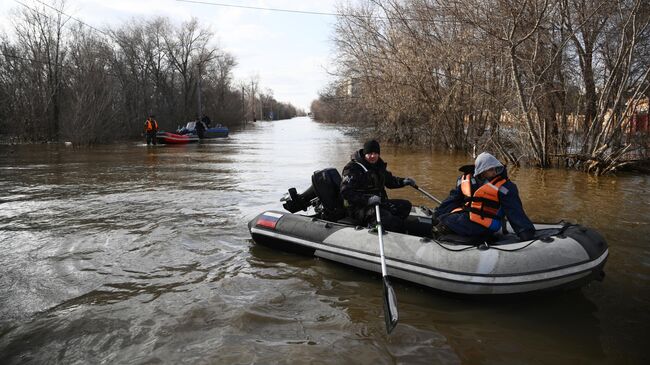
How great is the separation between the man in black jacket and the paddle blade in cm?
142

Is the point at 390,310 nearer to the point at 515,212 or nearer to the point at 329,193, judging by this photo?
the point at 515,212

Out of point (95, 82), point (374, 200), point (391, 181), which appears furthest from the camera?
point (95, 82)

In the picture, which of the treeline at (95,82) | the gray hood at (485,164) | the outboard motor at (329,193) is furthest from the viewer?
the treeline at (95,82)

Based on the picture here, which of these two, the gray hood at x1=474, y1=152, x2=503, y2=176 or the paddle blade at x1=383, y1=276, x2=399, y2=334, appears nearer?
the paddle blade at x1=383, y1=276, x2=399, y2=334

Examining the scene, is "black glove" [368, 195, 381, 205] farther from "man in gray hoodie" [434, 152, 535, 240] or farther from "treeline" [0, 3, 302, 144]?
"treeline" [0, 3, 302, 144]

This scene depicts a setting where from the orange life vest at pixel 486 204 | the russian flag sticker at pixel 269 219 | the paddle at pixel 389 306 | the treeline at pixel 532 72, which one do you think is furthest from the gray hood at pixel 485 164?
the treeline at pixel 532 72

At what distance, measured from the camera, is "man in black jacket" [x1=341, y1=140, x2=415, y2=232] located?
5422 mm

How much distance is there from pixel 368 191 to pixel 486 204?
1.49 metres

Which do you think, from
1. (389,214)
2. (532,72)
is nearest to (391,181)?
(389,214)

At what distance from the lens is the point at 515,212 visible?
443 cm

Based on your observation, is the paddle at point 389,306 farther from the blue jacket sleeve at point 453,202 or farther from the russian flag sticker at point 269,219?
the russian flag sticker at point 269,219

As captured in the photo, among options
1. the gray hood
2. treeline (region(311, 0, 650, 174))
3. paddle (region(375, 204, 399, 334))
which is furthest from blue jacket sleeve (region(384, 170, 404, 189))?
treeline (region(311, 0, 650, 174))

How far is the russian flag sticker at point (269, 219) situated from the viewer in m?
5.92

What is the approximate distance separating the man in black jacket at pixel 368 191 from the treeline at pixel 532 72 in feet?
22.2
